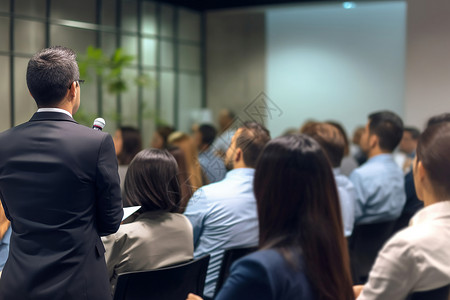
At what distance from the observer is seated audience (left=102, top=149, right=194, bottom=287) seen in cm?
237

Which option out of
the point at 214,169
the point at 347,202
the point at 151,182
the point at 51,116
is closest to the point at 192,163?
the point at 214,169

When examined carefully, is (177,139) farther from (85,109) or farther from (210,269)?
(85,109)

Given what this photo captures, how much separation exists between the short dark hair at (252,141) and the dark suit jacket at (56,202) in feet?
4.34

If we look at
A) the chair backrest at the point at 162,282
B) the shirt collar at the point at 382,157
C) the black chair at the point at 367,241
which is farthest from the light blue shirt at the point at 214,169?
the chair backrest at the point at 162,282

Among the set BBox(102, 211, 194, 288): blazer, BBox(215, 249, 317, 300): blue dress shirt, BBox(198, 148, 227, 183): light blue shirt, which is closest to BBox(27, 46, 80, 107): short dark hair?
BBox(102, 211, 194, 288): blazer

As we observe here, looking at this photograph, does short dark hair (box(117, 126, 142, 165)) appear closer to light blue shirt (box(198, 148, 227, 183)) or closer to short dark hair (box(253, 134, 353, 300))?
light blue shirt (box(198, 148, 227, 183))

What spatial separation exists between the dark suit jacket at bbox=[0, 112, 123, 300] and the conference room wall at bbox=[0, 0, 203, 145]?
16.2ft

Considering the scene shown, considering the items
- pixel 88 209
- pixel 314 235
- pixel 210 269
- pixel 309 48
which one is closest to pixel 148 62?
pixel 309 48

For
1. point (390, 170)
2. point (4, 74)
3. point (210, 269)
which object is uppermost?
point (4, 74)

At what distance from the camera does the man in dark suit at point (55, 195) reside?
1.89 metres

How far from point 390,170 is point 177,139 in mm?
1965

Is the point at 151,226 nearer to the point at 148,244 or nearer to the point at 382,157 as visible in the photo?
the point at 148,244

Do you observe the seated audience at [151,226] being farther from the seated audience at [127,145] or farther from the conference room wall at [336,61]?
the conference room wall at [336,61]

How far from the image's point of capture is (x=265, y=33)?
440 inches
